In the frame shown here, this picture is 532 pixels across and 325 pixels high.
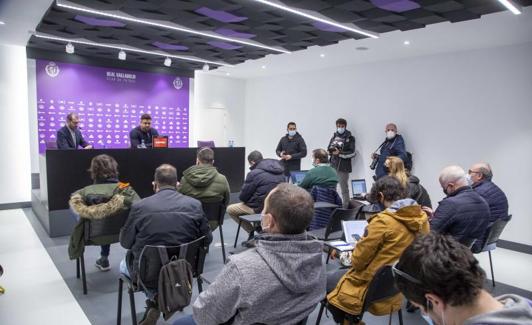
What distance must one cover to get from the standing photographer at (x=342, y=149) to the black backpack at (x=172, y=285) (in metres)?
4.90

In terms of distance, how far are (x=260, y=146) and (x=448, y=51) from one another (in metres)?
4.86

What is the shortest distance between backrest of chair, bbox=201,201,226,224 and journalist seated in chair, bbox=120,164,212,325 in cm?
106

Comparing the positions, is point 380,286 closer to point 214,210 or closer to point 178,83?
point 214,210

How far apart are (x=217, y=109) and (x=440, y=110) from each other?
527 cm

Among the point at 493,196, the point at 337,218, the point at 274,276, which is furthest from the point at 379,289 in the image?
the point at 493,196

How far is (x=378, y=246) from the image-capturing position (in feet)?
6.75

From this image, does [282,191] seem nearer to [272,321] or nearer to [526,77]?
[272,321]

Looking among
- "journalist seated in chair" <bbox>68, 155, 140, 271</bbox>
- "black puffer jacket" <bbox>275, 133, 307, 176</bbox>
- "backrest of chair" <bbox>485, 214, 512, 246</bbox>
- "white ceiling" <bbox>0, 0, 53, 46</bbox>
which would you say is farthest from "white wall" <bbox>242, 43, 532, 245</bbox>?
"white ceiling" <bbox>0, 0, 53, 46</bbox>

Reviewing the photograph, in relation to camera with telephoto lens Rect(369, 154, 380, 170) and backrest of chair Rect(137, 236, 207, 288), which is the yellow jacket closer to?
backrest of chair Rect(137, 236, 207, 288)

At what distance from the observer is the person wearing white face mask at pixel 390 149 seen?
5.96 metres

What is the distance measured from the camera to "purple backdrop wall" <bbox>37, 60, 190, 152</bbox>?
6551 mm

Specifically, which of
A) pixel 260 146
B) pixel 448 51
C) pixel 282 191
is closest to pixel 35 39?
pixel 260 146

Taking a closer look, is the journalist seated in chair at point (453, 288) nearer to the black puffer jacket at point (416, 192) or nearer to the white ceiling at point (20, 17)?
the black puffer jacket at point (416, 192)

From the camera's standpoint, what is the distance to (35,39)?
18.4 ft
